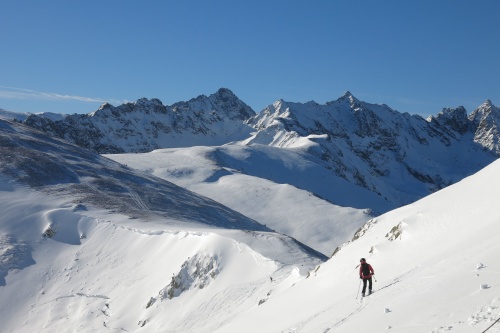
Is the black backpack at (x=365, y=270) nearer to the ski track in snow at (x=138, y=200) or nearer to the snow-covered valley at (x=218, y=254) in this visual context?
the snow-covered valley at (x=218, y=254)

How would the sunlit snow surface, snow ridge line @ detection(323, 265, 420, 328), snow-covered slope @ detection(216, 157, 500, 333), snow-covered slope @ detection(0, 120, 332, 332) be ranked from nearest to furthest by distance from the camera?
snow-covered slope @ detection(216, 157, 500, 333) < the sunlit snow surface < snow ridge line @ detection(323, 265, 420, 328) < snow-covered slope @ detection(0, 120, 332, 332)

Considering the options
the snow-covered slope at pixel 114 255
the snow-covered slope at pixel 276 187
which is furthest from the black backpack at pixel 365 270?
the snow-covered slope at pixel 276 187

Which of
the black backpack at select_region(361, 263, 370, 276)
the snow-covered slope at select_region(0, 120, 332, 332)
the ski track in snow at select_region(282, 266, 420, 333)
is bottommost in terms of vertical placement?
the snow-covered slope at select_region(0, 120, 332, 332)

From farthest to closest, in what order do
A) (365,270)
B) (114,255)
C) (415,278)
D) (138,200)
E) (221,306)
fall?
(138,200)
(114,255)
(221,306)
(365,270)
(415,278)

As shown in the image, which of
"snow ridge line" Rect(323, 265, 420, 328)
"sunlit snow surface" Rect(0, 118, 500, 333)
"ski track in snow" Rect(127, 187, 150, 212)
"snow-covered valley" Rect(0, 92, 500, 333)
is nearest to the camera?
"sunlit snow surface" Rect(0, 118, 500, 333)

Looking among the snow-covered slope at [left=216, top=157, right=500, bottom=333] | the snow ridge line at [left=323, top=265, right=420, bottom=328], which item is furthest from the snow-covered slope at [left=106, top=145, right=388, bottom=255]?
the snow ridge line at [left=323, top=265, right=420, bottom=328]

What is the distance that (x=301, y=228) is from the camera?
67.6 metres

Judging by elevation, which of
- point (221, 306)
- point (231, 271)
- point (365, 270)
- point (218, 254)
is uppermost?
point (365, 270)

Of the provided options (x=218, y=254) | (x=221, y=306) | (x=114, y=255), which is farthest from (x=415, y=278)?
(x=114, y=255)

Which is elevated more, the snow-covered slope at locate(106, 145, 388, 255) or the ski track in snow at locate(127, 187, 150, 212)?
the snow-covered slope at locate(106, 145, 388, 255)

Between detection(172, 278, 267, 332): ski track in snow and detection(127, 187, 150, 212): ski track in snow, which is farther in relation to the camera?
detection(127, 187, 150, 212): ski track in snow

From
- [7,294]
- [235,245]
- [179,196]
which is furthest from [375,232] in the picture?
[179,196]

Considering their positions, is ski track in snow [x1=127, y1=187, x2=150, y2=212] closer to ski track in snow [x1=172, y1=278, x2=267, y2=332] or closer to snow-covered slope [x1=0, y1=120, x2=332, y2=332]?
snow-covered slope [x1=0, y1=120, x2=332, y2=332]

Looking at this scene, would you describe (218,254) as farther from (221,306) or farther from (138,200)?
(138,200)
